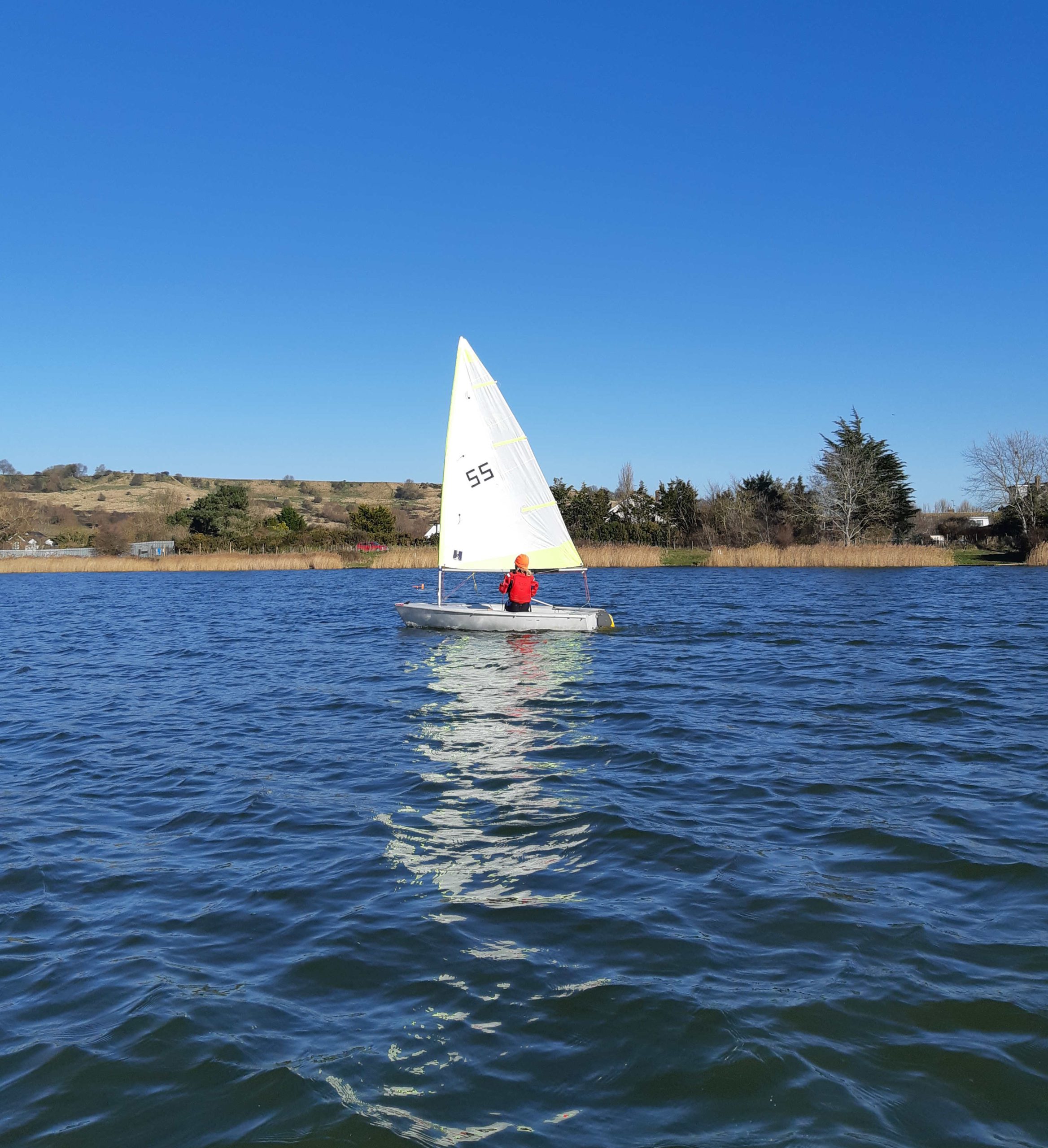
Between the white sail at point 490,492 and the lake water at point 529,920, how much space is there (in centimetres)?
817

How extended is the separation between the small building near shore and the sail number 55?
57266 millimetres

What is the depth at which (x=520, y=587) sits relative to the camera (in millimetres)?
19656

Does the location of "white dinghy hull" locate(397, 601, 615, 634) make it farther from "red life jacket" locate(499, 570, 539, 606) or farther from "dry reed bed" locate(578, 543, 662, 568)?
"dry reed bed" locate(578, 543, 662, 568)

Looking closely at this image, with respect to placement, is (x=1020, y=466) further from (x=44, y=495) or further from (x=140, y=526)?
(x=44, y=495)

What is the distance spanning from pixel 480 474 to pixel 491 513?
961mm

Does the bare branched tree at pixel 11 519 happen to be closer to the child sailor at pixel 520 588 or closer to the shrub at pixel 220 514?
the shrub at pixel 220 514

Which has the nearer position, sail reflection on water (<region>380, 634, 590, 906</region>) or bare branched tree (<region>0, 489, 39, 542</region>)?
sail reflection on water (<region>380, 634, 590, 906</region>)

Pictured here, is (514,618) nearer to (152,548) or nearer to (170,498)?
(152,548)

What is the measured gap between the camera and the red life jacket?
19625mm

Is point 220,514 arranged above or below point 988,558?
above

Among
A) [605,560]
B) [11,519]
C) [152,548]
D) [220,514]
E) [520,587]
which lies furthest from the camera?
[220,514]

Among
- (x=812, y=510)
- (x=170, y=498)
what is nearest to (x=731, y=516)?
(x=812, y=510)

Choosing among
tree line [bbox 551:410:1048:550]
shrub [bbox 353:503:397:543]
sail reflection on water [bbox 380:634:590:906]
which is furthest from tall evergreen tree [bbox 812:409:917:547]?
sail reflection on water [bbox 380:634:590:906]

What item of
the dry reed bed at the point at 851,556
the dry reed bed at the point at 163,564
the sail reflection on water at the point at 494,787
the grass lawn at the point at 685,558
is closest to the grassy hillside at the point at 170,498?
the dry reed bed at the point at 163,564
